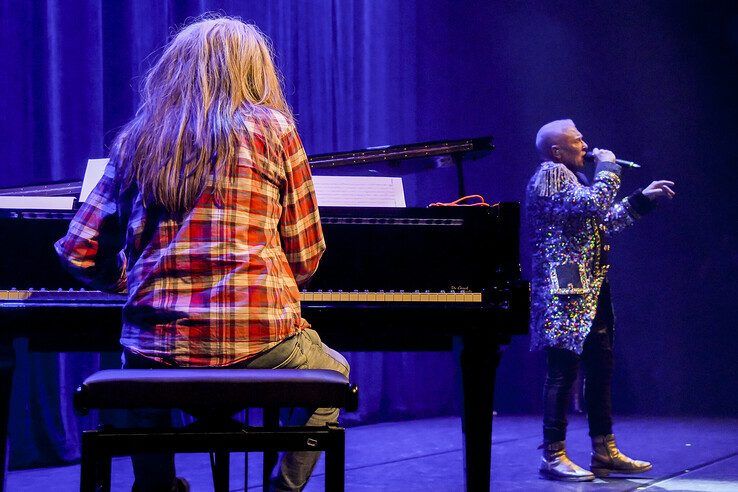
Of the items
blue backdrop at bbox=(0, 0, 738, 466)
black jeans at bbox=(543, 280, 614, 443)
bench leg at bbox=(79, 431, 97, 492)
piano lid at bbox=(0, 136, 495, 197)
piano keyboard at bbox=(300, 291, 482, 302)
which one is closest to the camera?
bench leg at bbox=(79, 431, 97, 492)

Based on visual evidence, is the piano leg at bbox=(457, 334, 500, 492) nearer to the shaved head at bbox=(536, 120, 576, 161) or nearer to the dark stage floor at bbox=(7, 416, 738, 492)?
the dark stage floor at bbox=(7, 416, 738, 492)

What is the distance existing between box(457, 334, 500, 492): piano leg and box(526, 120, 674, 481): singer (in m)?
1.27

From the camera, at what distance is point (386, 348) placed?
3307mm

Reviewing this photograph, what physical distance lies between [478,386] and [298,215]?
3.07 ft

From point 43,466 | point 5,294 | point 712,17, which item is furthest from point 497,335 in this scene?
point 712,17

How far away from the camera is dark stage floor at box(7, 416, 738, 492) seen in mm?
4172

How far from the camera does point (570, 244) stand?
4.16 m

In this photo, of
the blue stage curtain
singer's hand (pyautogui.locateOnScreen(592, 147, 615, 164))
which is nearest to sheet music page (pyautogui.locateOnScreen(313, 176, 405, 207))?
singer's hand (pyautogui.locateOnScreen(592, 147, 615, 164))

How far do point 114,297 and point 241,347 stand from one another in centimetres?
86

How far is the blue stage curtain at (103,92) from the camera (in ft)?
15.3

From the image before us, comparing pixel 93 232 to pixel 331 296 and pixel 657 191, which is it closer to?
pixel 331 296

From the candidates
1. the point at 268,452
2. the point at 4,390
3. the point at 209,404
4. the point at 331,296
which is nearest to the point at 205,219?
the point at 209,404

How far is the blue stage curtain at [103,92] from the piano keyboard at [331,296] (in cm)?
119

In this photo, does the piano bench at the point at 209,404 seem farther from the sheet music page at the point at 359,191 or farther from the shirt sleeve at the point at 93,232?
the sheet music page at the point at 359,191
